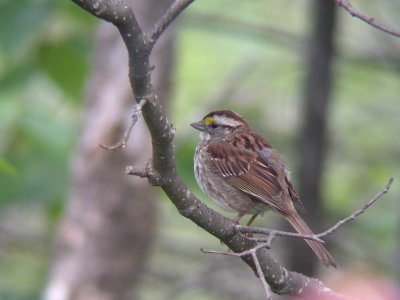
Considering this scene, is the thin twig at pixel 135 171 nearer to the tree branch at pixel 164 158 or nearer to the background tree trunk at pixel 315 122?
the tree branch at pixel 164 158

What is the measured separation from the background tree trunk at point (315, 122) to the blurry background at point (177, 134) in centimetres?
1

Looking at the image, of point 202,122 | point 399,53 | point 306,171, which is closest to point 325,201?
point 306,171

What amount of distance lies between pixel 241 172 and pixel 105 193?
1867 mm

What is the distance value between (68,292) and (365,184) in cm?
299

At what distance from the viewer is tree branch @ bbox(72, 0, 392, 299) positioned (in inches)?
123

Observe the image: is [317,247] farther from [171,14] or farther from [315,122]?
[315,122]

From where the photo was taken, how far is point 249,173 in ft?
18.6

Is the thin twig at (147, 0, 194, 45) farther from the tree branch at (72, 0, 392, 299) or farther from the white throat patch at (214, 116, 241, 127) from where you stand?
the white throat patch at (214, 116, 241, 127)

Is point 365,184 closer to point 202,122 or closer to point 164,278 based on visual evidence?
point 164,278

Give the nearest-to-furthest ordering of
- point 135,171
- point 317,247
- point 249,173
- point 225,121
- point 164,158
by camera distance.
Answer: point 135,171 < point 164,158 < point 317,247 < point 249,173 < point 225,121

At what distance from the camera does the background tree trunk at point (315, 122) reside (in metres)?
8.13

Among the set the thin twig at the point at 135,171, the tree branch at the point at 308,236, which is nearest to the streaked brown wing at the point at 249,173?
the tree branch at the point at 308,236

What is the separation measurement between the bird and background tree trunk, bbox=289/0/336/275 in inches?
89.1

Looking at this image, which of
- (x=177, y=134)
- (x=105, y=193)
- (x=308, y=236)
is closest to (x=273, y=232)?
(x=308, y=236)
